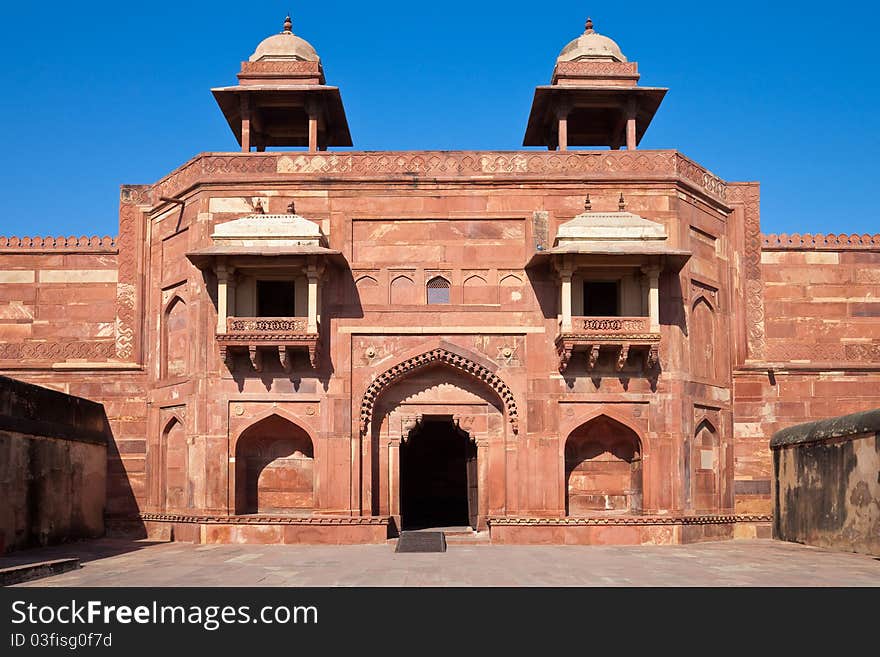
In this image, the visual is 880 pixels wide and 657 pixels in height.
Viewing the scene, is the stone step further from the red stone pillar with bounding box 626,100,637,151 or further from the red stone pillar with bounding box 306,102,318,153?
the red stone pillar with bounding box 306,102,318,153

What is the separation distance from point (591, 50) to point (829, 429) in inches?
333

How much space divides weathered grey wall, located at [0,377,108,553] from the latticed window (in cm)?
664

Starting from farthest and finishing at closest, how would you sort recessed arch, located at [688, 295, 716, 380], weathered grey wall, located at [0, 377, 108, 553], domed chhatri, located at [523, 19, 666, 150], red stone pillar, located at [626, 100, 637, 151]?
domed chhatri, located at [523, 19, 666, 150]
red stone pillar, located at [626, 100, 637, 151]
recessed arch, located at [688, 295, 716, 380]
weathered grey wall, located at [0, 377, 108, 553]

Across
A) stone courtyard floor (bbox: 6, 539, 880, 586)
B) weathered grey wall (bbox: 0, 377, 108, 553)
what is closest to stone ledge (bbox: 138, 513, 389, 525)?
stone courtyard floor (bbox: 6, 539, 880, 586)

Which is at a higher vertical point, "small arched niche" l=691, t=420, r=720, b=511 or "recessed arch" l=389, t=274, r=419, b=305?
"recessed arch" l=389, t=274, r=419, b=305

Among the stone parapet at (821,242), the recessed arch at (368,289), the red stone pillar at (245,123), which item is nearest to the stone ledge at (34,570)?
the recessed arch at (368,289)

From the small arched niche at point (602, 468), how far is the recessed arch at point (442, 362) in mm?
1260

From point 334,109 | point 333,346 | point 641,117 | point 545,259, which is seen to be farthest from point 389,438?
point 641,117

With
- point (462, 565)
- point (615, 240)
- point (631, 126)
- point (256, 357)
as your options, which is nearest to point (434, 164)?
point (615, 240)

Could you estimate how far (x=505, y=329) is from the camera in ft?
58.0

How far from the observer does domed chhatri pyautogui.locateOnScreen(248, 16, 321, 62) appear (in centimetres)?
1953

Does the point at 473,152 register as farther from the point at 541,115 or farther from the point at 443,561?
the point at 443,561
